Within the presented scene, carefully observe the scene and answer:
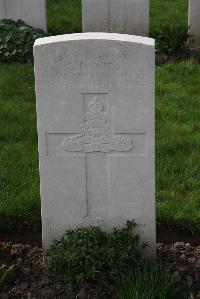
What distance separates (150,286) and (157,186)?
4.85ft

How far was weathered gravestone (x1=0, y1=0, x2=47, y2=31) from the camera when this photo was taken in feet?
31.0

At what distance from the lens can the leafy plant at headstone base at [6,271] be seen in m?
3.85

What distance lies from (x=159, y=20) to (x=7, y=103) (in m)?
4.46

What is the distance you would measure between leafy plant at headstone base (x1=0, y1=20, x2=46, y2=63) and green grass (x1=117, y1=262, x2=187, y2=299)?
16.8 feet

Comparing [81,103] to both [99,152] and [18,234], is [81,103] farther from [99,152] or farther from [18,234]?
[18,234]

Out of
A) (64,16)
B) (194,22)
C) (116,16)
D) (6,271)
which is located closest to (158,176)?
(6,271)

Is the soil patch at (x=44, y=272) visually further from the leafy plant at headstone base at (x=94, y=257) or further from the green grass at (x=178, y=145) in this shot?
the green grass at (x=178, y=145)

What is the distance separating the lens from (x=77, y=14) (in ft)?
36.3

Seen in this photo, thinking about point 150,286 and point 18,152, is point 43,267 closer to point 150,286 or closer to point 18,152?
point 150,286

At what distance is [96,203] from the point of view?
4035mm

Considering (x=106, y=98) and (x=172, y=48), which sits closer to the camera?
(x=106, y=98)

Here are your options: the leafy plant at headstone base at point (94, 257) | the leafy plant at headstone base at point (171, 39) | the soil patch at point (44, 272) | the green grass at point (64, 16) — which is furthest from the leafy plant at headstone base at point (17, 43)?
the leafy plant at headstone base at point (94, 257)

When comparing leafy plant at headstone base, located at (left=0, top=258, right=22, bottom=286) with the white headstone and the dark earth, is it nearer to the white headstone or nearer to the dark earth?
the dark earth

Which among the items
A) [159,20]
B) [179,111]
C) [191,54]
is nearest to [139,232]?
[179,111]
